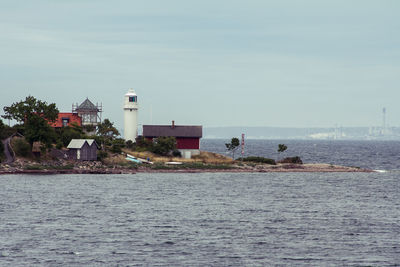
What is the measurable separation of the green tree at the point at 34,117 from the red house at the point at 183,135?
19.2 metres

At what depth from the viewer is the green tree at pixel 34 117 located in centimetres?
9194

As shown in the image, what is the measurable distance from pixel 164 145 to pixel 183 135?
5.14m

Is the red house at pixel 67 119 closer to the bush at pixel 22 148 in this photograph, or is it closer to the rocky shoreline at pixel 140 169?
the bush at pixel 22 148

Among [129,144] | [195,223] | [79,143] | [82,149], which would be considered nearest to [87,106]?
[129,144]

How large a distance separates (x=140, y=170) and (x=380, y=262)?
61159 mm

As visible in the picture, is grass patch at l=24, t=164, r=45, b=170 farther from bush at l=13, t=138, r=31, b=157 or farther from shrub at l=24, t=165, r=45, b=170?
bush at l=13, t=138, r=31, b=157

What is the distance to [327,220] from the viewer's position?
47750 mm

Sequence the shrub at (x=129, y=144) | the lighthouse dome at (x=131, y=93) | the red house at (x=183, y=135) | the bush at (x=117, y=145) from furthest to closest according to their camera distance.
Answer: the lighthouse dome at (x=131, y=93)
the red house at (x=183, y=135)
the shrub at (x=129, y=144)
the bush at (x=117, y=145)

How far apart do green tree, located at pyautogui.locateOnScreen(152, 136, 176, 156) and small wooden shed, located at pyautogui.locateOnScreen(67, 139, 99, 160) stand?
12090 mm

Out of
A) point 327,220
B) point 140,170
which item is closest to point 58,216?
point 327,220

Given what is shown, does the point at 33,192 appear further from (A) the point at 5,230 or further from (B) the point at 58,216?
(A) the point at 5,230

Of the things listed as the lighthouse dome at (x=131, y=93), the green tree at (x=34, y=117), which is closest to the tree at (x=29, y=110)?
the green tree at (x=34, y=117)

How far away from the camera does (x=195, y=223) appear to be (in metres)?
45.2

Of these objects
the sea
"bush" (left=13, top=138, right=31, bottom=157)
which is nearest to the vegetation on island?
"bush" (left=13, top=138, right=31, bottom=157)
